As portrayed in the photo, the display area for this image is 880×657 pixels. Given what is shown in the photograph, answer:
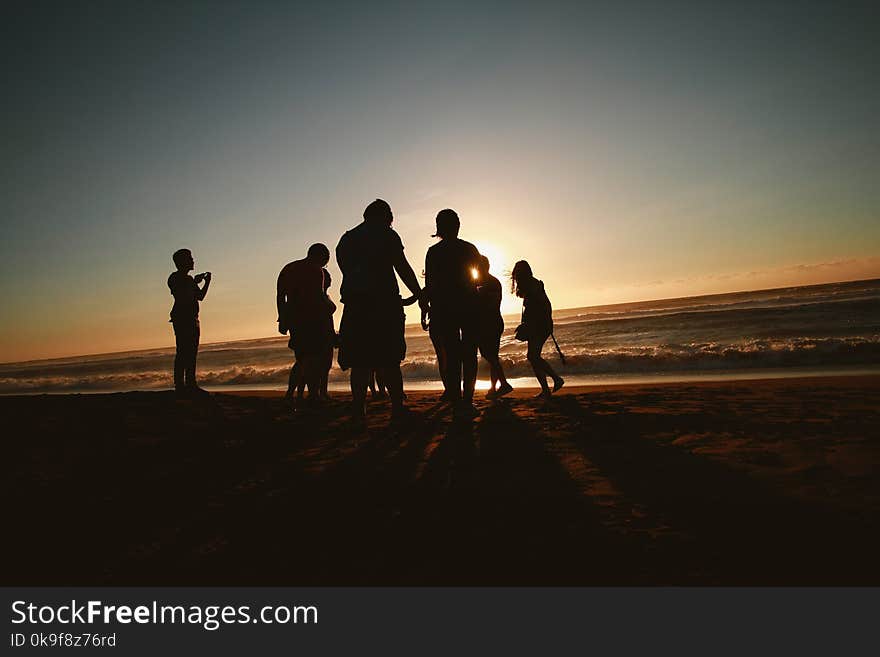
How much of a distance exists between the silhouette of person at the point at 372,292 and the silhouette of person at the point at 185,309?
3.63 meters

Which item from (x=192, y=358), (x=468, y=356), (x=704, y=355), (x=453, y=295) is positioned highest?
(x=453, y=295)

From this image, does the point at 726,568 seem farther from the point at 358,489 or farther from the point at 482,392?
the point at 482,392

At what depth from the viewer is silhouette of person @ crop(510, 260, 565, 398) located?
7590 millimetres

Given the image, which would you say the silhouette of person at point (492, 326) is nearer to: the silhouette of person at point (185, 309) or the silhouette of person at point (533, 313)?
the silhouette of person at point (533, 313)

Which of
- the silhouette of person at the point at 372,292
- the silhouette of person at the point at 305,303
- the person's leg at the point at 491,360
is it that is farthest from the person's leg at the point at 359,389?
the person's leg at the point at 491,360

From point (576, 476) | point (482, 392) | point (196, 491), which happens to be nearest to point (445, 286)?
point (576, 476)

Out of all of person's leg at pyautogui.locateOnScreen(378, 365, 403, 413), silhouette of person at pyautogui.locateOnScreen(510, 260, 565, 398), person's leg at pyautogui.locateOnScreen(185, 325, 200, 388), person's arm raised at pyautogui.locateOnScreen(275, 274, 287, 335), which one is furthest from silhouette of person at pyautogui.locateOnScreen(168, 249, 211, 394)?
silhouette of person at pyautogui.locateOnScreen(510, 260, 565, 398)

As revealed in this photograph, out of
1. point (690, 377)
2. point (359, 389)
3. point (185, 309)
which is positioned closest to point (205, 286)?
point (185, 309)

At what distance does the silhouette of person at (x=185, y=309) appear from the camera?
287 inches

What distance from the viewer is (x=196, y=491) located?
10.3ft

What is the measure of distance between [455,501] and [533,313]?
518cm

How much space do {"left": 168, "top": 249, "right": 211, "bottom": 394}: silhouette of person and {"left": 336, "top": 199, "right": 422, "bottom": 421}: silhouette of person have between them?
143 inches

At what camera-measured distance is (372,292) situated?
183 inches

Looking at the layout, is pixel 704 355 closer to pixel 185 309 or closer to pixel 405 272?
pixel 405 272
